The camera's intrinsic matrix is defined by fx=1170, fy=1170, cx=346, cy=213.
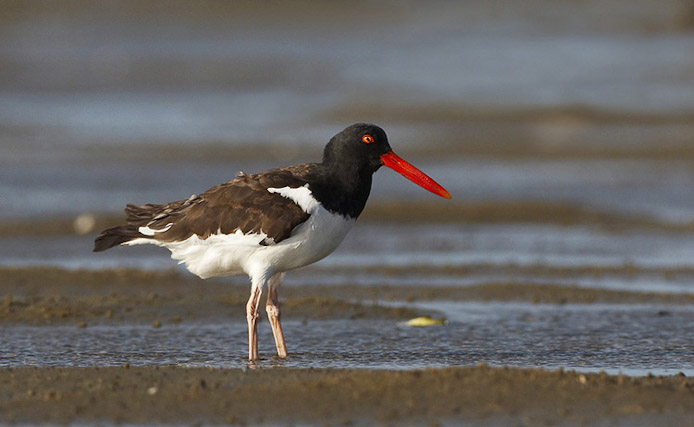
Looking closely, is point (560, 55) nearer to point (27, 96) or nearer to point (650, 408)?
point (27, 96)

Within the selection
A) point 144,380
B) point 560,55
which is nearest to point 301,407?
point 144,380

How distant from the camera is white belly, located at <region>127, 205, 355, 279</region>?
289 inches

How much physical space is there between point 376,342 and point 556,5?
32.0 m

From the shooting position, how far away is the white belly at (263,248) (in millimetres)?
7328

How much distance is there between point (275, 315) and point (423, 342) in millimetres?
1023

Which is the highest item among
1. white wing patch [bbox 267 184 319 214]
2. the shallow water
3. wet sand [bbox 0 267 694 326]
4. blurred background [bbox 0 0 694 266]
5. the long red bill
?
blurred background [bbox 0 0 694 266]

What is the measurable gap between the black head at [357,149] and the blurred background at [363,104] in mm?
3784

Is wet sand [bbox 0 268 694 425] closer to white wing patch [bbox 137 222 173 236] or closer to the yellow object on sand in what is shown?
white wing patch [bbox 137 222 173 236]

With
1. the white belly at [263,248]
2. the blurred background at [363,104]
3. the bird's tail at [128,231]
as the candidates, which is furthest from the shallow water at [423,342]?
the blurred background at [363,104]

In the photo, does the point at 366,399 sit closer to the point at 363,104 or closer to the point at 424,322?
the point at 424,322

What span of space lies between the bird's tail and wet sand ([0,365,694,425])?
1506 millimetres

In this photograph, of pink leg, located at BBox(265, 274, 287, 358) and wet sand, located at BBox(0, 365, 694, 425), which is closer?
wet sand, located at BBox(0, 365, 694, 425)

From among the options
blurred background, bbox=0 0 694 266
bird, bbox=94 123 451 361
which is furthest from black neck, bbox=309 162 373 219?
blurred background, bbox=0 0 694 266

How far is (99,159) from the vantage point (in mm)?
17719
